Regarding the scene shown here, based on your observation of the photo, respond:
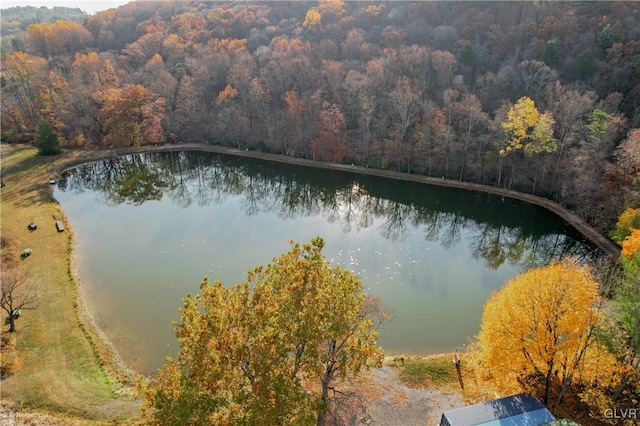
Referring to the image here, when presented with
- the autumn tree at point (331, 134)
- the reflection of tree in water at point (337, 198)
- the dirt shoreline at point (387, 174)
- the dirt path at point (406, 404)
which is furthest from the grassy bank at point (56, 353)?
the autumn tree at point (331, 134)

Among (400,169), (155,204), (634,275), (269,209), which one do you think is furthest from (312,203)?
(634,275)

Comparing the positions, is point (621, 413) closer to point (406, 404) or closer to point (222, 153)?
point (406, 404)

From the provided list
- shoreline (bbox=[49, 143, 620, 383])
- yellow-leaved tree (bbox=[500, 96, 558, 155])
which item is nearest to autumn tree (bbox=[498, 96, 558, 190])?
yellow-leaved tree (bbox=[500, 96, 558, 155])

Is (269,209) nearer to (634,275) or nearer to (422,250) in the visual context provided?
(422,250)

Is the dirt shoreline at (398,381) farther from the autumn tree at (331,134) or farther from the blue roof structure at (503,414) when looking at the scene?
the autumn tree at (331,134)

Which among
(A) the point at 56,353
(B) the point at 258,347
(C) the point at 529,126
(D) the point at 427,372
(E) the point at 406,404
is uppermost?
(C) the point at 529,126

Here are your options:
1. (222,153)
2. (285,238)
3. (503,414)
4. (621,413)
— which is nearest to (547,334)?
(503,414)
